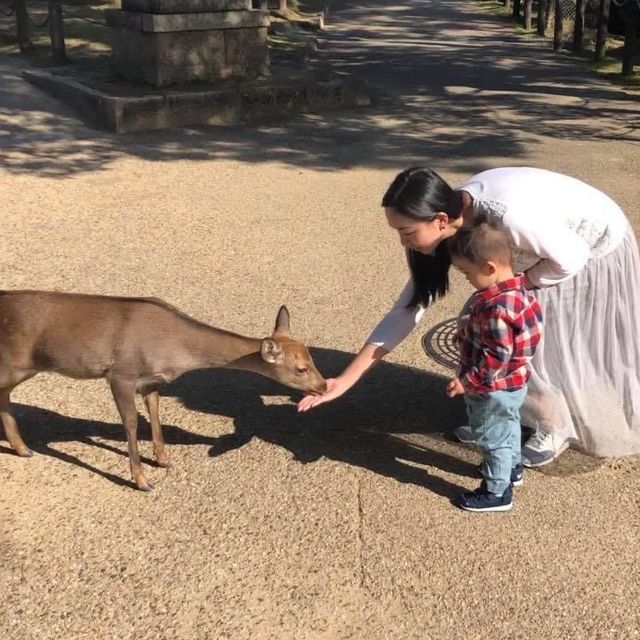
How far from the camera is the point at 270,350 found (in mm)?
3371

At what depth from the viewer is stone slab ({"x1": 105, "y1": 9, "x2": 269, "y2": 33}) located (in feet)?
33.6

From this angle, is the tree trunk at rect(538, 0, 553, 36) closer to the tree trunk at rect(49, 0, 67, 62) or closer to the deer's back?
the tree trunk at rect(49, 0, 67, 62)

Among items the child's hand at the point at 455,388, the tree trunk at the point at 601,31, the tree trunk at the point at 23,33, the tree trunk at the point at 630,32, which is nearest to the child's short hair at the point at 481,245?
the child's hand at the point at 455,388

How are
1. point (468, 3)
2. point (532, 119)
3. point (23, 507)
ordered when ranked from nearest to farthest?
point (23, 507), point (532, 119), point (468, 3)

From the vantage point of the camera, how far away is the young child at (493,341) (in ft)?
10.0

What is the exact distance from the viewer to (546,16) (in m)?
24.7

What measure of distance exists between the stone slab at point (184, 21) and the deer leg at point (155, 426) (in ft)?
25.0

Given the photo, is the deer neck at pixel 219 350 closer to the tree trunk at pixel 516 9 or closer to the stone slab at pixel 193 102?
the stone slab at pixel 193 102

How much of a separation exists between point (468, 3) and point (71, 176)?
35156mm

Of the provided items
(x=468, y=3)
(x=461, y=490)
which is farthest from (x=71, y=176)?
(x=468, y=3)

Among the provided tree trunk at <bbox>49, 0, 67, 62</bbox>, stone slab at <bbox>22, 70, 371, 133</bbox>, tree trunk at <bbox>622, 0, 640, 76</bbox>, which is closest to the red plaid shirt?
stone slab at <bbox>22, 70, 371, 133</bbox>

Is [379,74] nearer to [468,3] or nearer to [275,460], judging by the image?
[275,460]

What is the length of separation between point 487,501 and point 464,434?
57 centimetres

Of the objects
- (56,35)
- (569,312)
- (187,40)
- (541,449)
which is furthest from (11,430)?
(56,35)
